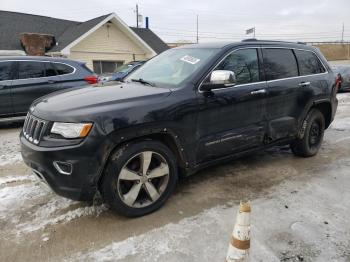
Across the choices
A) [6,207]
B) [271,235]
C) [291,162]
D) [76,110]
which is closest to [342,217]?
[271,235]

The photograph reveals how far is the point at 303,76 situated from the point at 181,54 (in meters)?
1.94

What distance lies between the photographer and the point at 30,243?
123 inches

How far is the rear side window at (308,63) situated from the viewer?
522 centimetres

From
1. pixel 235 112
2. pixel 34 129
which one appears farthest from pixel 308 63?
pixel 34 129

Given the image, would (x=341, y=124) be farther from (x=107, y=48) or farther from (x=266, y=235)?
(x=107, y=48)

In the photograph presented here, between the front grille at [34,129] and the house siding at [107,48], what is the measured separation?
15819mm

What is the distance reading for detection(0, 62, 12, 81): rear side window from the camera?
7695 mm

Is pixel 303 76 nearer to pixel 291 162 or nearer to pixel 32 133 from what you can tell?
pixel 291 162

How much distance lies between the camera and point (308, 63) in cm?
536

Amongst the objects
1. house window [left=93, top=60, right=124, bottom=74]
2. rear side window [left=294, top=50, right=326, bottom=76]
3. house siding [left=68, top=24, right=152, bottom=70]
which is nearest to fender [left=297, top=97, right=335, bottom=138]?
rear side window [left=294, top=50, right=326, bottom=76]

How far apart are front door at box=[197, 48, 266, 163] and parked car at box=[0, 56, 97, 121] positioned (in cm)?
518

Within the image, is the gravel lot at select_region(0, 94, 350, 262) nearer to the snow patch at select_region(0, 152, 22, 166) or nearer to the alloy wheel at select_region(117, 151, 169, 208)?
the alloy wheel at select_region(117, 151, 169, 208)

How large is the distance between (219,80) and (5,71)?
5864 millimetres

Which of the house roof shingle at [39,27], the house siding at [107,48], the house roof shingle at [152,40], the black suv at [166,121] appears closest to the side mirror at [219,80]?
the black suv at [166,121]
